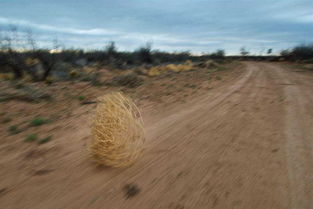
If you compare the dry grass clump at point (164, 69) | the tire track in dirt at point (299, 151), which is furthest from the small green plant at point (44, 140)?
the dry grass clump at point (164, 69)

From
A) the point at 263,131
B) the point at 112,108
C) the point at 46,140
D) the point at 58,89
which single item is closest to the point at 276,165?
the point at 263,131

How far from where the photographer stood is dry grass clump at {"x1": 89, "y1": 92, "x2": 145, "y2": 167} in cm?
337

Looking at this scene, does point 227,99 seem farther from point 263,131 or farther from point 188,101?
point 263,131

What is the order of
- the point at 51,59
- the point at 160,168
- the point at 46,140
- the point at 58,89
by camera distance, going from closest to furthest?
the point at 160,168
the point at 46,140
the point at 58,89
the point at 51,59

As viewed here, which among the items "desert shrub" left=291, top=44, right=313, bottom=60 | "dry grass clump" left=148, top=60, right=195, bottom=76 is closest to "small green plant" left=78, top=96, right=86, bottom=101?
"dry grass clump" left=148, top=60, right=195, bottom=76

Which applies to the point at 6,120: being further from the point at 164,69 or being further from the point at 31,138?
the point at 164,69

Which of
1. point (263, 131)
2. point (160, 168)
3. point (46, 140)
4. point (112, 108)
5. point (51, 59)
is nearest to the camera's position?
point (112, 108)

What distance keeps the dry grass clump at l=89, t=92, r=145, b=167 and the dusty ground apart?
0.66 feet

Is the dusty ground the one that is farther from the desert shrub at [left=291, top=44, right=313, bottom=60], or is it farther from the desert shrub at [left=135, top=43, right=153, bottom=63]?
the desert shrub at [left=291, top=44, right=313, bottom=60]

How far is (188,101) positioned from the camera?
8.02 meters

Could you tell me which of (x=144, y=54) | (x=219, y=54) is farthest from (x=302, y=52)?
(x=144, y=54)

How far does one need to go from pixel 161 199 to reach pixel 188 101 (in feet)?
17.4

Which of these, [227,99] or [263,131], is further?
[227,99]

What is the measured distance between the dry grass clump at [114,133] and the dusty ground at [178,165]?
20 centimetres
